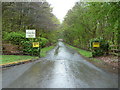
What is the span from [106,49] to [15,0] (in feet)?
42.2

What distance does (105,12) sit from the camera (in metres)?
6.12

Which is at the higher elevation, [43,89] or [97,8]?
[97,8]

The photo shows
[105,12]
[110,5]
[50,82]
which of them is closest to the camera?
[50,82]

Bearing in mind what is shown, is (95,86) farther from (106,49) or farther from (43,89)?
(106,49)

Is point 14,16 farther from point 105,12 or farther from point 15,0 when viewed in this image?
point 105,12

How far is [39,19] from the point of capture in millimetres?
15516

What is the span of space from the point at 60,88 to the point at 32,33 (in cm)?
639

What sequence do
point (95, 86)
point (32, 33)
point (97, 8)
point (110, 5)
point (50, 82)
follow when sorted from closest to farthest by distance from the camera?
point (95, 86)
point (50, 82)
point (110, 5)
point (97, 8)
point (32, 33)

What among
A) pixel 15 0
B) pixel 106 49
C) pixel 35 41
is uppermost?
pixel 15 0

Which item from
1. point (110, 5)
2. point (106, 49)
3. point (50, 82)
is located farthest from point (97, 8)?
point (50, 82)

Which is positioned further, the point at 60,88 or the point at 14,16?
the point at 14,16

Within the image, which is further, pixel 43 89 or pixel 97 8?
pixel 97 8

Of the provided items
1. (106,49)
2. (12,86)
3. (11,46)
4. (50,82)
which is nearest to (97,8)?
(106,49)

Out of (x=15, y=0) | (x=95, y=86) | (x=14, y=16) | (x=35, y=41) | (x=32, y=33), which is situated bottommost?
(x=95, y=86)
